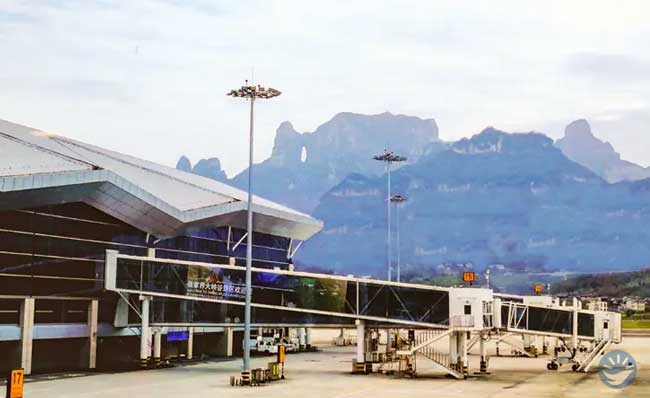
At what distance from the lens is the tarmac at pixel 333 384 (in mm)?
53625

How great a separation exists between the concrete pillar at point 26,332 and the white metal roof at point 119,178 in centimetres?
1023

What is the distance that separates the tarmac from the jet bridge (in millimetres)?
3237

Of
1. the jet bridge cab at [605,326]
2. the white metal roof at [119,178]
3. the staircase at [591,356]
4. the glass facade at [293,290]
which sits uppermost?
the white metal roof at [119,178]

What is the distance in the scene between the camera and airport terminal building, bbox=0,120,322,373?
67125mm

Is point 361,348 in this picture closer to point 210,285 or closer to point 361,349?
point 361,349

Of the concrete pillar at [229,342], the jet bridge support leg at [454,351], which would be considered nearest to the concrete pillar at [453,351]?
the jet bridge support leg at [454,351]

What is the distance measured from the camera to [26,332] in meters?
67.4

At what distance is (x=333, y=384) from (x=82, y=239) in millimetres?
27317

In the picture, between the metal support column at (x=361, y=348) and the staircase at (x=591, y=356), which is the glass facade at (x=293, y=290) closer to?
the metal support column at (x=361, y=348)

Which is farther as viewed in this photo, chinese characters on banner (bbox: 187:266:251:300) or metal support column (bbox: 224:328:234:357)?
metal support column (bbox: 224:328:234:357)

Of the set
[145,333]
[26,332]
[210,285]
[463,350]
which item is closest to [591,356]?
[463,350]

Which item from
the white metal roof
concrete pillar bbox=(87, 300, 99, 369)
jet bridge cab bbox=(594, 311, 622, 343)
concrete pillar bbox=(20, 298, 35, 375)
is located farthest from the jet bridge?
the white metal roof

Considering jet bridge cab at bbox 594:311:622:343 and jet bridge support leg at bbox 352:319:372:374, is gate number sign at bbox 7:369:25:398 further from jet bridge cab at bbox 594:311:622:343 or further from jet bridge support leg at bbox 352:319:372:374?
jet bridge cab at bbox 594:311:622:343

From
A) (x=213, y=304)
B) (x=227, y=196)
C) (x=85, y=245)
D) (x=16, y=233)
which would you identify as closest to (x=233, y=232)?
(x=227, y=196)
